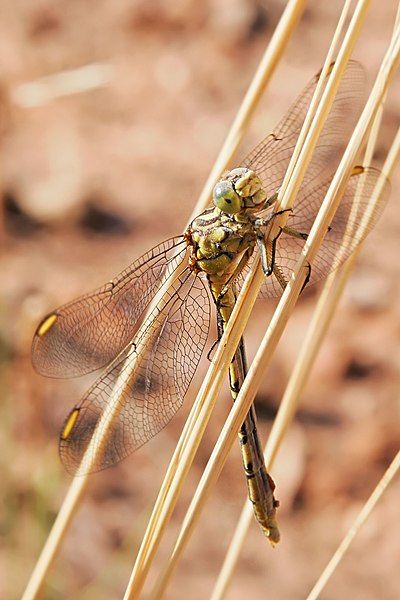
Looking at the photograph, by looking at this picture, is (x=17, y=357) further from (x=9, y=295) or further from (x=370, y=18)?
(x=370, y=18)

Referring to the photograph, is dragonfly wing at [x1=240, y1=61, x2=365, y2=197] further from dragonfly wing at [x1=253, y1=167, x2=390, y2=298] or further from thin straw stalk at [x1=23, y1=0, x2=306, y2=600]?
thin straw stalk at [x1=23, y1=0, x2=306, y2=600]

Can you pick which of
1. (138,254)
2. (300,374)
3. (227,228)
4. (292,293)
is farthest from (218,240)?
(138,254)

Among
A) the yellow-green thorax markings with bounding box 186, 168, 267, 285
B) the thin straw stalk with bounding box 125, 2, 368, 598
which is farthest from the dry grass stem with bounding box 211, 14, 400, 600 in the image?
the thin straw stalk with bounding box 125, 2, 368, 598

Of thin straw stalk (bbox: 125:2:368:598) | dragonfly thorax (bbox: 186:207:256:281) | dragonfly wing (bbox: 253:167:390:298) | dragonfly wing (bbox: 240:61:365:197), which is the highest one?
dragonfly wing (bbox: 240:61:365:197)

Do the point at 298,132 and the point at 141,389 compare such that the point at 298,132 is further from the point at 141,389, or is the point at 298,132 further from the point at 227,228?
the point at 141,389

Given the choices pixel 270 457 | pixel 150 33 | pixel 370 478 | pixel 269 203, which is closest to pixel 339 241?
pixel 269 203

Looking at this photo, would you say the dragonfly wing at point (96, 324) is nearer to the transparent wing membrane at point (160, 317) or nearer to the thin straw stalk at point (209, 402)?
the transparent wing membrane at point (160, 317)

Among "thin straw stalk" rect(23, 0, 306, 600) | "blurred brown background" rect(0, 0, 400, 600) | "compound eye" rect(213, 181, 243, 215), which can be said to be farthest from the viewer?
"blurred brown background" rect(0, 0, 400, 600)
